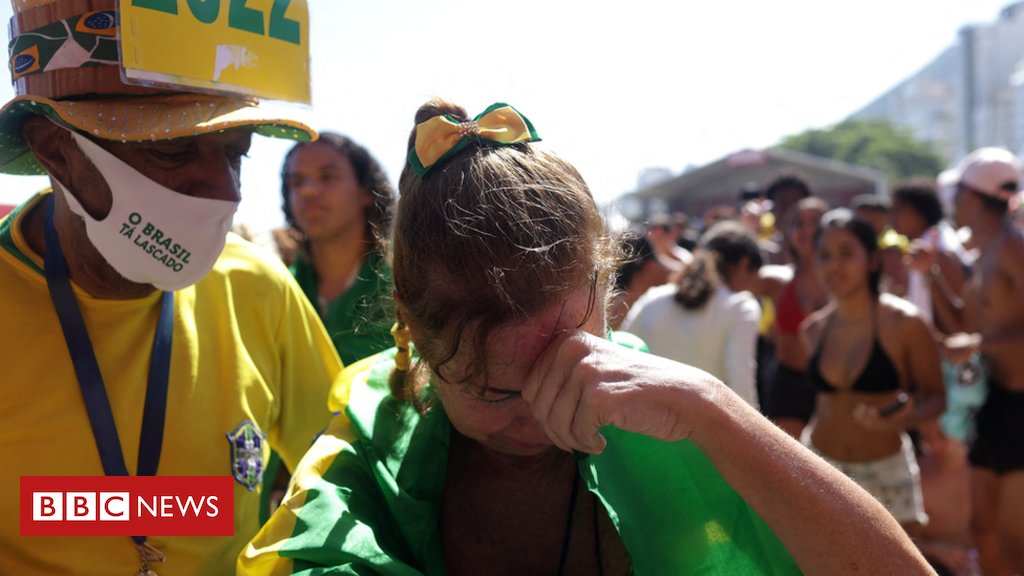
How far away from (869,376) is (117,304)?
3.83 m

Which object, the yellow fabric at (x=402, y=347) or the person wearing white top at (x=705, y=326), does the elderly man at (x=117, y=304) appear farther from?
the person wearing white top at (x=705, y=326)

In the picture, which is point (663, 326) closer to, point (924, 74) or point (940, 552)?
point (940, 552)

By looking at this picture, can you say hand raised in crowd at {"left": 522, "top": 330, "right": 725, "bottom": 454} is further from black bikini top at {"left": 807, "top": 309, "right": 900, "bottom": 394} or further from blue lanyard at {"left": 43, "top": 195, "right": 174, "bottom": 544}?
black bikini top at {"left": 807, "top": 309, "right": 900, "bottom": 394}

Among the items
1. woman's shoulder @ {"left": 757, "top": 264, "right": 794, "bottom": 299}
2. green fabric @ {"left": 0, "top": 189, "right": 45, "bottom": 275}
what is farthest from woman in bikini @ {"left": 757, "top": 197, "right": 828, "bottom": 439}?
green fabric @ {"left": 0, "top": 189, "right": 45, "bottom": 275}

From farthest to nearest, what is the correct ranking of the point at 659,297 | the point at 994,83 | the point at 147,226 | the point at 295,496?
the point at 994,83
the point at 659,297
the point at 147,226
the point at 295,496

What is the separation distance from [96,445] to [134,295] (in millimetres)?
399

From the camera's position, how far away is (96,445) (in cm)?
169

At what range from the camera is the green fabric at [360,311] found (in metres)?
1.79

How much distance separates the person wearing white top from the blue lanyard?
3.06 metres

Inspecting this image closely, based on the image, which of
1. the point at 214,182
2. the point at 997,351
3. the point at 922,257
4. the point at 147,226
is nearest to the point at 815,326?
the point at 997,351

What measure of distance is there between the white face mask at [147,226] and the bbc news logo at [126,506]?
20.0 inches

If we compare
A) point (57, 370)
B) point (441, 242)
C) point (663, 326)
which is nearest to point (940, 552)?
point (663, 326)

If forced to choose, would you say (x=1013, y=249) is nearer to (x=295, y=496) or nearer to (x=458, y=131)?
(x=458, y=131)

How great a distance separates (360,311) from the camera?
6.51 feet
